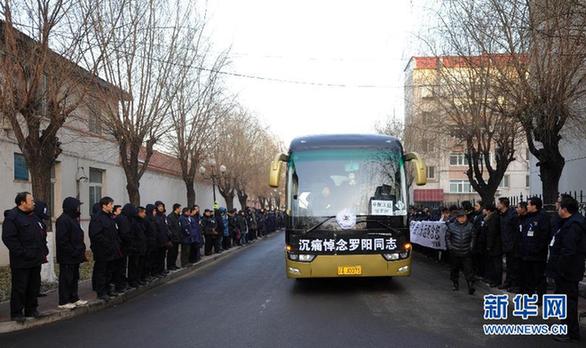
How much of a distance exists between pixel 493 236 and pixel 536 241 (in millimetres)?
2596

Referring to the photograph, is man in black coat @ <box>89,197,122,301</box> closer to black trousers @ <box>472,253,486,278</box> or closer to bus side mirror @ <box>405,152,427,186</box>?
bus side mirror @ <box>405,152,427,186</box>

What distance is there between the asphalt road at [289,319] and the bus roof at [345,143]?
10.0 ft

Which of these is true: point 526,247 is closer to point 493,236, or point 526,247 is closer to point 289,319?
point 493,236

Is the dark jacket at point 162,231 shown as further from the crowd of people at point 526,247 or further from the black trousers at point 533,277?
the black trousers at point 533,277

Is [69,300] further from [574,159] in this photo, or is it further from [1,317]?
[574,159]

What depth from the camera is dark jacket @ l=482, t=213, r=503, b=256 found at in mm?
12724

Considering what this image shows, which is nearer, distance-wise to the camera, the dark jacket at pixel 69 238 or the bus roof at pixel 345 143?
the dark jacket at pixel 69 238

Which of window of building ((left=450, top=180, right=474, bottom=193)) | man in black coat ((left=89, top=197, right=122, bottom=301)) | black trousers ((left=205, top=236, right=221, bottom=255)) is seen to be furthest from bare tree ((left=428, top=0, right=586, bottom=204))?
window of building ((left=450, top=180, right=474, bottom=193))

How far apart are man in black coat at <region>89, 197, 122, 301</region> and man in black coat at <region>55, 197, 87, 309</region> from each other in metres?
0.65

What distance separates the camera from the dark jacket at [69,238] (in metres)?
10.3

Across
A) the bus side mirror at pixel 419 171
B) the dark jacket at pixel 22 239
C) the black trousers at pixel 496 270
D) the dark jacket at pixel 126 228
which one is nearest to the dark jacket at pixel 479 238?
the black trousers at pixel 496 270

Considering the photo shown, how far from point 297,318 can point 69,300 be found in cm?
421

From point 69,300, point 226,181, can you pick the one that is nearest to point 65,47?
point 69,300

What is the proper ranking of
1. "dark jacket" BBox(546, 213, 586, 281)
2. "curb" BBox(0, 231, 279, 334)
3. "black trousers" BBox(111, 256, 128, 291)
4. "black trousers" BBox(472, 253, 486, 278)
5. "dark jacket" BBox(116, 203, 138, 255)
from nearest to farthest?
1. "dark jacket" BBox(546, 213, 586, 281)
2. "curb" BBox(0, 231, 279, 334)
3. "black trousers" BBox(111, 256, 128, 291)
4. "dark jacket" BBox(116, 203, 138, 255)
5. "black trousers" BBox(472, 253, 486, 278)
